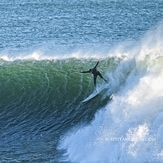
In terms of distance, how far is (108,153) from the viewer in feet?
67.1

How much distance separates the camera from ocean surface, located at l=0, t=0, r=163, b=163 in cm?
2100

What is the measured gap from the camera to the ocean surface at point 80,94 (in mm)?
21000

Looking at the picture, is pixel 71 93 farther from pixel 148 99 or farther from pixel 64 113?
pixel 148 99

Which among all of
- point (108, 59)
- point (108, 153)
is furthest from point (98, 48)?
point (108, 153)

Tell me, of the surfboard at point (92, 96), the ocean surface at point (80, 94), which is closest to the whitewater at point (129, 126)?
the ocean surface at point (80, 94)

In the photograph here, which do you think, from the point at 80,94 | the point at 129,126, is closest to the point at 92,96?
the point at 80,94

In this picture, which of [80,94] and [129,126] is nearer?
[129,126]

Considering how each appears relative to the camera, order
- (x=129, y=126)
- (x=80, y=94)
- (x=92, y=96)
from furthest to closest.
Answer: (x=80, y=94), (x=92, y=96), (x=129, y=126)

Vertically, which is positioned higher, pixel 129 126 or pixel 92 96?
pixel 92 96

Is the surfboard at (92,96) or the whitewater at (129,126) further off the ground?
the surfboard at (92,96)

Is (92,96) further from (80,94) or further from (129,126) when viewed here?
(129,126)

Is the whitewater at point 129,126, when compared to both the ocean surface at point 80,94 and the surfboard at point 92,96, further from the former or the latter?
the surfboard at point 92,96

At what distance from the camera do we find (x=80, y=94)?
26.8 meters

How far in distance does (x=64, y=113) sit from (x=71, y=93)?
1.87m
